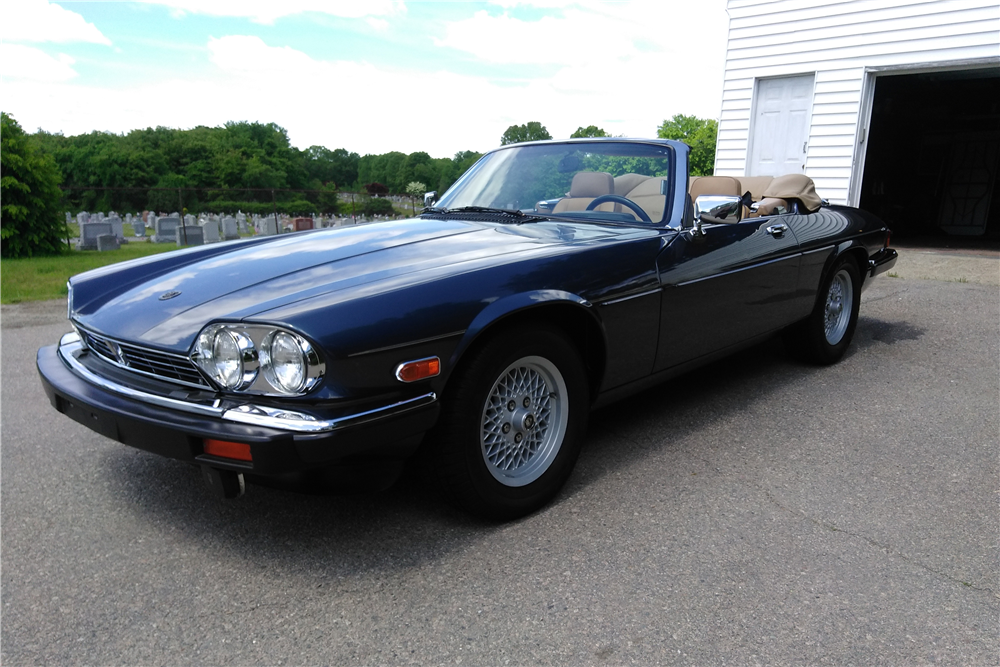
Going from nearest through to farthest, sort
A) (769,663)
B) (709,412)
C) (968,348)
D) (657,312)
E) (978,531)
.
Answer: (769,663), (978,531), (657,312), (709,412), (968,348)

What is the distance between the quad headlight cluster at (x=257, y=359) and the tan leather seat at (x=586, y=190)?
1.79m

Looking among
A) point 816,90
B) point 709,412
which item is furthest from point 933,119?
point 709,412

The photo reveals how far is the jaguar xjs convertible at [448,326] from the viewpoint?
2.01 metres

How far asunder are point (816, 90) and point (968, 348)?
6335 millimetres

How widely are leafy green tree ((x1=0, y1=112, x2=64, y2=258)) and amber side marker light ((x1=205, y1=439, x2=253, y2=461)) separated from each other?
13.6 metres

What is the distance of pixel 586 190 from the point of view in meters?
3.42

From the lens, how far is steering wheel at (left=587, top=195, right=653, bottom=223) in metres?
3.26

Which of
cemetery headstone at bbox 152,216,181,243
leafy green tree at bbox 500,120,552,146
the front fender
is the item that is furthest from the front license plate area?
leafy green tree at bbox 500,120,552,146

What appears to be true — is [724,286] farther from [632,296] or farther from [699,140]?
[699,140]

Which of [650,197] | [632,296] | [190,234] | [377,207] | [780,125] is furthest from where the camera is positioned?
[377,207]

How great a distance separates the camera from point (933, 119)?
16938mm

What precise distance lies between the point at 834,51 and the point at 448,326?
9.99 m

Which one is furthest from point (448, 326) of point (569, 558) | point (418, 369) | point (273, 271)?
point (569, 558)

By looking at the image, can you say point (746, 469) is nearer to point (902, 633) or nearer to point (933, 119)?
point (902, 633)
